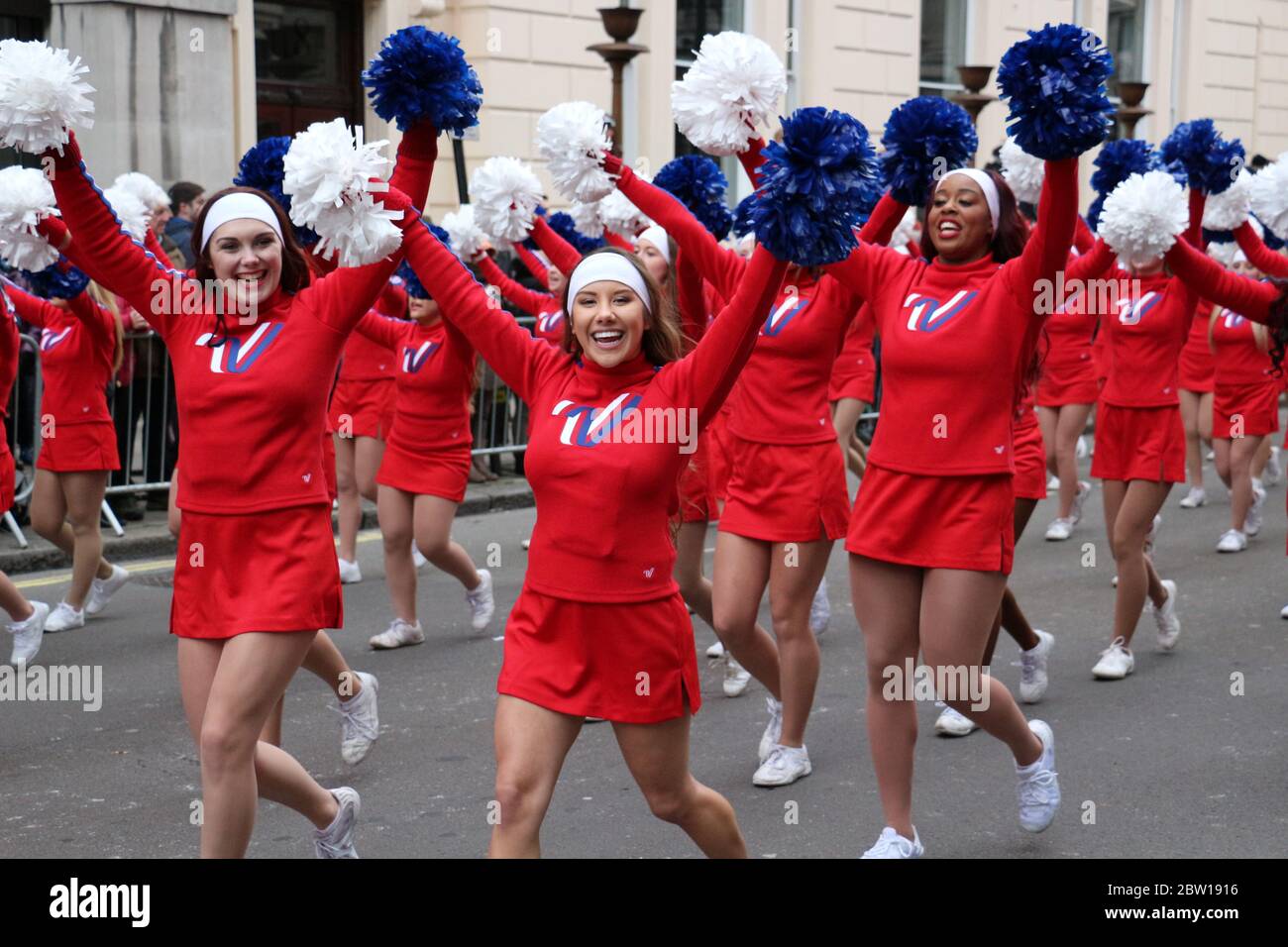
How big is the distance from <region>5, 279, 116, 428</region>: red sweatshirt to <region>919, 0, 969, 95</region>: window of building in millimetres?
13700

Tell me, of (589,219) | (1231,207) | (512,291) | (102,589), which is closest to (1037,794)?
(589,219)

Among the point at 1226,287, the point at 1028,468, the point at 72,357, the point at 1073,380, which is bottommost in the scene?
the point at 1028,468

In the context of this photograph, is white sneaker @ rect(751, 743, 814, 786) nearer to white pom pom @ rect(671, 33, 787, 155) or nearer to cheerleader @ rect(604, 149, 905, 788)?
cheerleader @ rect(604, 149, 905, 788)

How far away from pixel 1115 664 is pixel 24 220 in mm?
4490

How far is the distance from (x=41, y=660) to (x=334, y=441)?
7.26 feet

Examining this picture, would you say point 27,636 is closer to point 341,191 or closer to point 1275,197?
point 341,191

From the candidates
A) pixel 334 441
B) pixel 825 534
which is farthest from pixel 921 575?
pixel 334 441

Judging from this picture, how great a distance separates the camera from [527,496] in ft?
39.7

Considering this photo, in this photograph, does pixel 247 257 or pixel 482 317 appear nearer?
pixel 482 317

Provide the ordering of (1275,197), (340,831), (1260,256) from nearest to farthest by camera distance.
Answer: (340,831) → (1275,197) → (1260,256)

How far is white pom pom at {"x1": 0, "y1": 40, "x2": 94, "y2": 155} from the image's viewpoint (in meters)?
4.02

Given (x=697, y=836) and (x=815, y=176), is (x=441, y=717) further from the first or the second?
(x=815, y=176)

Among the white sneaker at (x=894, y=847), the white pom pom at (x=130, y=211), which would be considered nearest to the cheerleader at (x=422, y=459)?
the white pom pom at (x=130, y=211)

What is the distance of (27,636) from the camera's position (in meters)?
7.25
